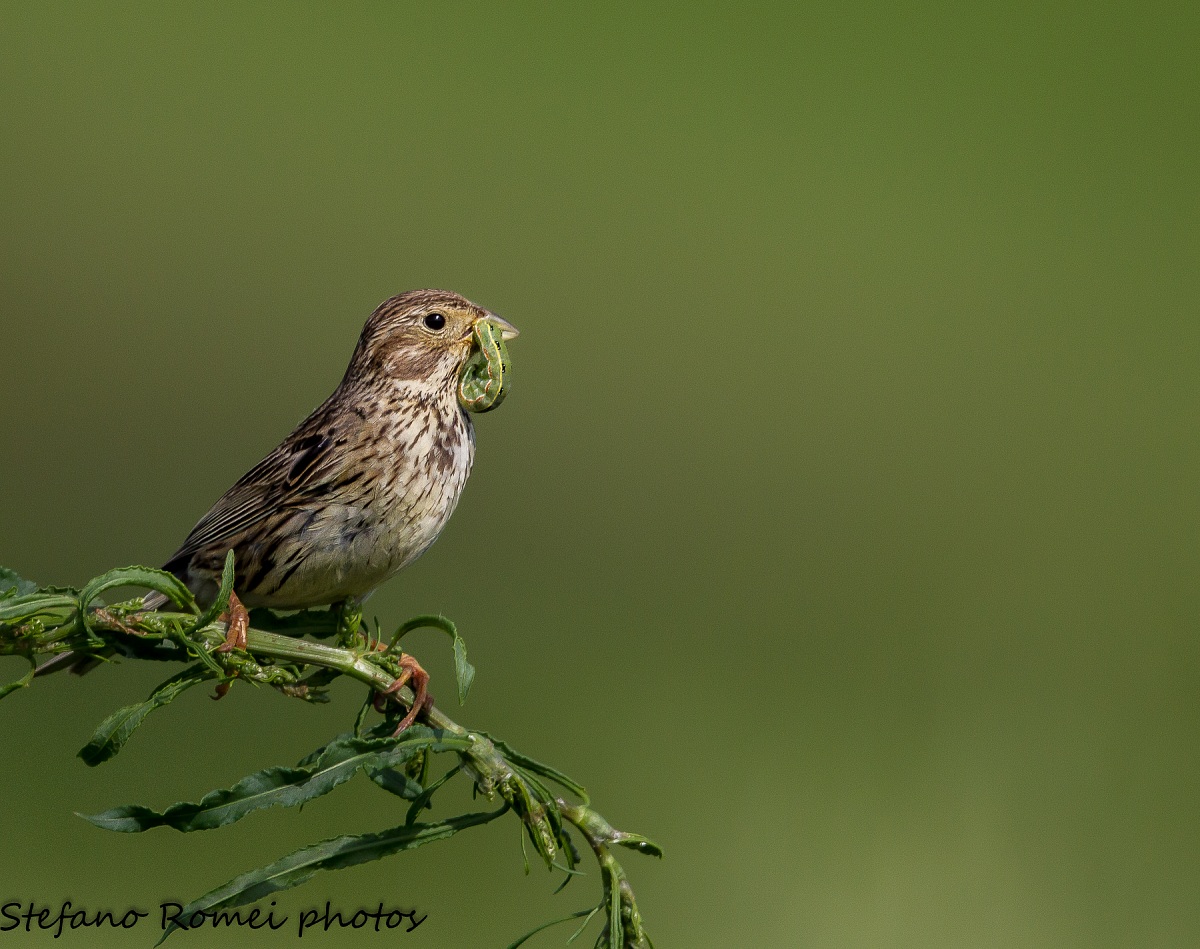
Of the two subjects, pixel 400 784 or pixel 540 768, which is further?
pixel 400 784

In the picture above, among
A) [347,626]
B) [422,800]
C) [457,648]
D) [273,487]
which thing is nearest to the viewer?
[422,800]

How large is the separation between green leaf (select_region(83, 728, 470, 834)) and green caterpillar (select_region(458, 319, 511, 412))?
1.69m

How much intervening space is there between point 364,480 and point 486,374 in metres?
0.44

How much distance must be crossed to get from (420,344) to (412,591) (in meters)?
5.11

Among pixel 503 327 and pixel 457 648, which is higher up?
pixel 503 327

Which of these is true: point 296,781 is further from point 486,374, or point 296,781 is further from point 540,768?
point 486,374

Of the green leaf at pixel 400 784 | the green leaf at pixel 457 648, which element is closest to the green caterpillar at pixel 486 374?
the green leaf at pixel 457 648

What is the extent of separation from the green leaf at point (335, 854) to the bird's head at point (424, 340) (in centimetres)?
232

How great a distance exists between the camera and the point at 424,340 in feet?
15.0

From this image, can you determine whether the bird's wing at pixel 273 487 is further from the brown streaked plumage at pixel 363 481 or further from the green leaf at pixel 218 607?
the green leaf at pixel 218 607

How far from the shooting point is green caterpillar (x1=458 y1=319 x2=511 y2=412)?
3.94 metres

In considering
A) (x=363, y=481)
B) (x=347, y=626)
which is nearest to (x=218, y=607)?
(x=347, y=626)

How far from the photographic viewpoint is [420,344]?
457cm

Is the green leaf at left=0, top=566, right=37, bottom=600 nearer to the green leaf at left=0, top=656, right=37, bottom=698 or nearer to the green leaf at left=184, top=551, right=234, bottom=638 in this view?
the green leaf at left=0, top=656, right=37, bottom=698
